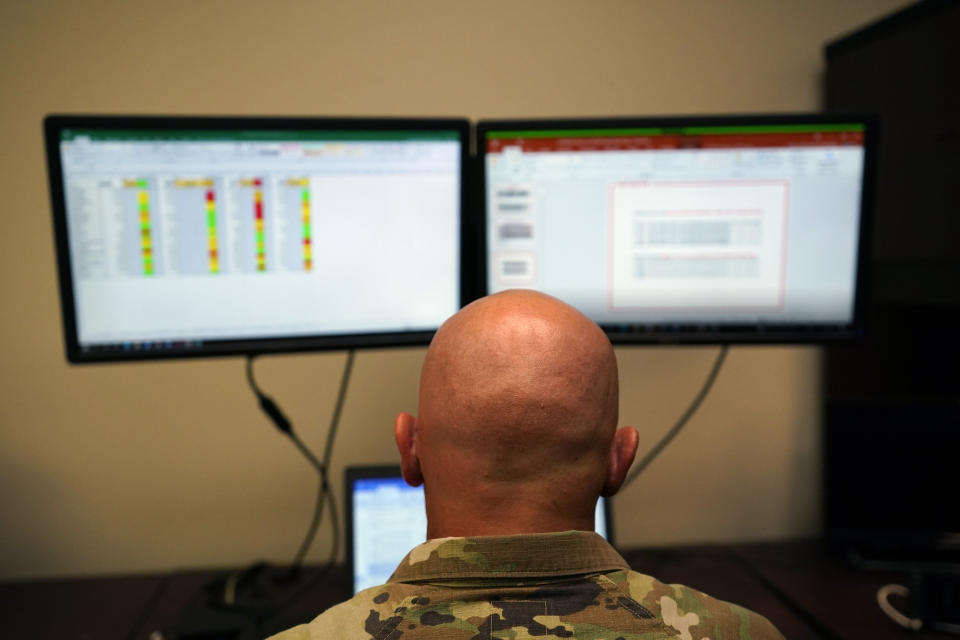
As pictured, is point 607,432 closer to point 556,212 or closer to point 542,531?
point 542,531

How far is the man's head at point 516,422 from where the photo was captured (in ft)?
1.79

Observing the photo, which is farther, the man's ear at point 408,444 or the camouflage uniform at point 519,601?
the man's ear at point 408,444

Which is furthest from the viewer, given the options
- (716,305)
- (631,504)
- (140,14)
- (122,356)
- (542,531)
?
(631,504)

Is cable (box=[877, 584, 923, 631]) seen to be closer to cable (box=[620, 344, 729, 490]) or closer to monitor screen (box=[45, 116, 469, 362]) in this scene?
cable (box=[620, 344, 729, 490])

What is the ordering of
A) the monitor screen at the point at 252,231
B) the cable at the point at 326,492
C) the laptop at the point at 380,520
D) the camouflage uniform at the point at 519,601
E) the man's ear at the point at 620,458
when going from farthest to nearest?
the cable at the point at 326,492 < the laptop at the point at 380,520 < the monitor screen at the point at 252,231 < the man's ear at the point at 620,458 < the camouflage uniform at the point at 519,601

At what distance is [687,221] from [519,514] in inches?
22.9

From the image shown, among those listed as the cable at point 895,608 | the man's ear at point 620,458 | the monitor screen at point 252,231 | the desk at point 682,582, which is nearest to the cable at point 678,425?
the desk at point 682,582

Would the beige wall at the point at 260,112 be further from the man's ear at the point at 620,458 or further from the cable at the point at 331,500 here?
the man's ear at the point at 620,458

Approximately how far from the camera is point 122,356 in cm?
89

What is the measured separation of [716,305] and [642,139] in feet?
0.87

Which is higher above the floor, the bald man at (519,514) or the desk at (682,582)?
the bald man at (519,514)

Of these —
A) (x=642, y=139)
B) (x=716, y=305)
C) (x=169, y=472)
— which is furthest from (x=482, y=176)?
(x=169, y=472)

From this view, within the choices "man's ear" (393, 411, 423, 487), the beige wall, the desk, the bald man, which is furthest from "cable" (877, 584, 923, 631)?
"man's ear" (393, 411, 423, 487)

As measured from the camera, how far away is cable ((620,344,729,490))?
1.21 m
